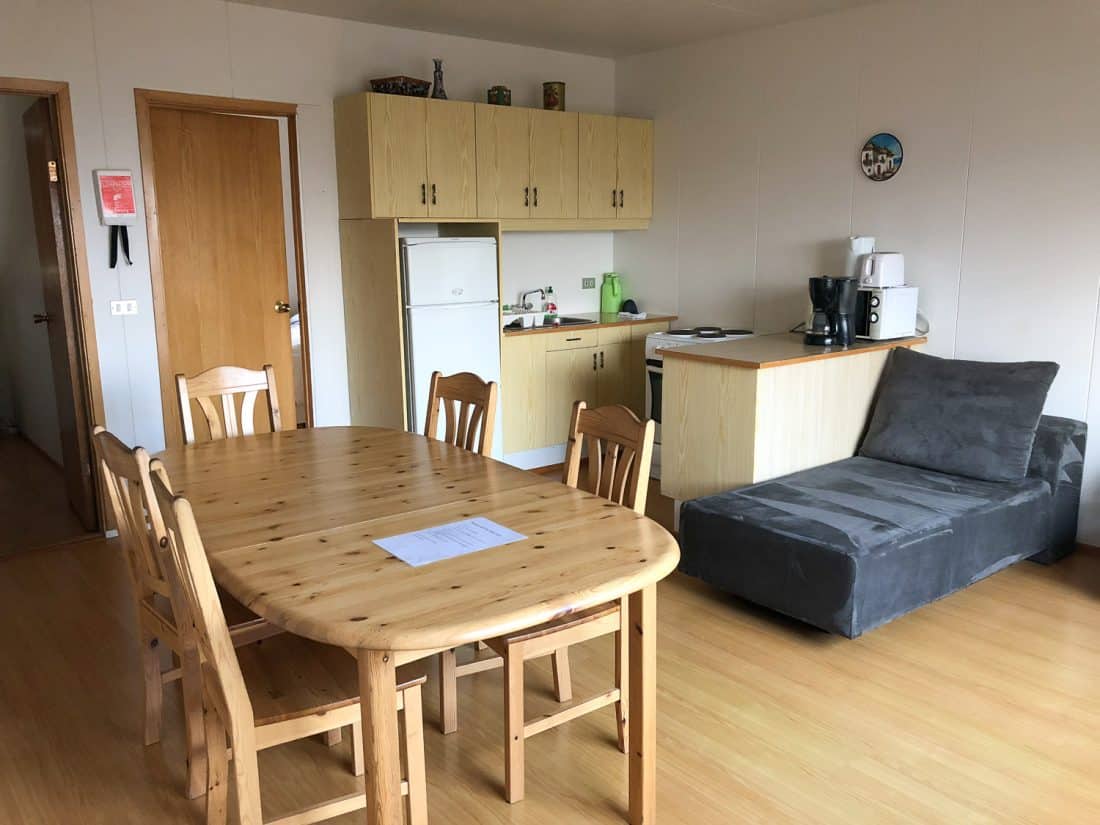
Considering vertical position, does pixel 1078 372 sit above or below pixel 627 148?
below

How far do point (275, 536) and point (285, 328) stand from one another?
10.8 feet

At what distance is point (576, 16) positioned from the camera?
4.70 m

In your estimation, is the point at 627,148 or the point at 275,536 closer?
the point at 275,536

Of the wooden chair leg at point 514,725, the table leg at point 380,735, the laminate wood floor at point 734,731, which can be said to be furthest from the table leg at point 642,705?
the table leg at point 380,735

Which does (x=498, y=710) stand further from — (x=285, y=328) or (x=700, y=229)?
(x=700, y=229)

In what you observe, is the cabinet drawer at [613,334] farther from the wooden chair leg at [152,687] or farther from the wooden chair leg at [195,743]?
the wooden chair leg at [195,743]

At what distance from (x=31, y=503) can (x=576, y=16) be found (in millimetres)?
4105

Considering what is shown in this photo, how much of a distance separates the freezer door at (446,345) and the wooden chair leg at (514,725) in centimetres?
254

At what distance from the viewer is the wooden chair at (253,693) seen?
1.71 meters

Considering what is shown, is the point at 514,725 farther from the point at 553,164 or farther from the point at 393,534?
the point at 553,164

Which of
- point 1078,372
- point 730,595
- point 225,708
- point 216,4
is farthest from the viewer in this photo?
point 216,4

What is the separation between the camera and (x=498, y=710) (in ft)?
9.00

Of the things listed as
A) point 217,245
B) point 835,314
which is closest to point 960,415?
point 835,314

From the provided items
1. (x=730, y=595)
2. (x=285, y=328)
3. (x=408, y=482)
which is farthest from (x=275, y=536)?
(x=285, y=328)
